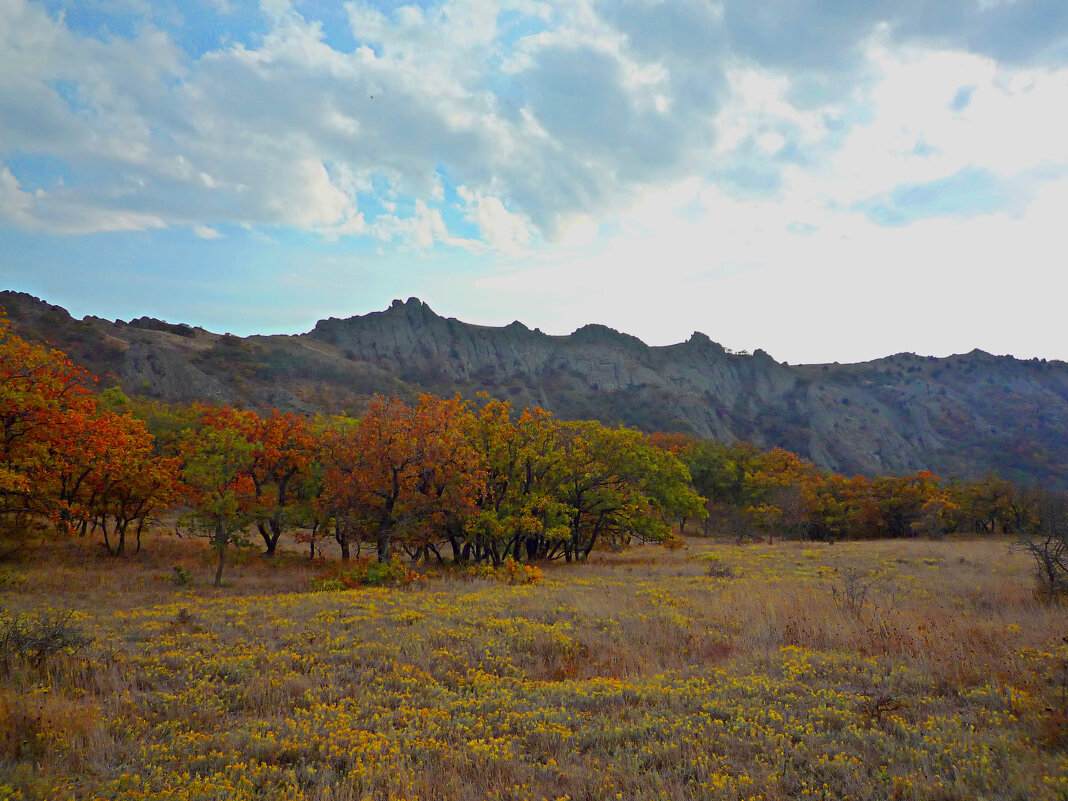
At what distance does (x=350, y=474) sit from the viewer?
20.9 metres

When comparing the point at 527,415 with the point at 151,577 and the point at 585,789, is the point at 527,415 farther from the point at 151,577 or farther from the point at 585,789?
the point at 585,789

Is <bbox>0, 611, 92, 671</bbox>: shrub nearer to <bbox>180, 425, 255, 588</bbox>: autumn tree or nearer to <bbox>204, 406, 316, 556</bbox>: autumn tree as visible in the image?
<bbox>180, 425, 255, 588</bbox>: autumn tree

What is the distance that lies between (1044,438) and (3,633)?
209989 mm

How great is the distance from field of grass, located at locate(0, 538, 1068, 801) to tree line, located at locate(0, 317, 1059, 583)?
593 centimetres

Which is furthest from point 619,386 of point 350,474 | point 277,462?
point 350,474

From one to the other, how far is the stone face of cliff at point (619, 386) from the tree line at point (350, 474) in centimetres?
7042

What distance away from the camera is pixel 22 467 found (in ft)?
54.0

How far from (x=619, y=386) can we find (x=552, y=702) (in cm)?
18089

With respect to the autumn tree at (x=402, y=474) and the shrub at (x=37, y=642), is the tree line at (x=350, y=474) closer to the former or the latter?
the autumn tree at (x=402, y=474)

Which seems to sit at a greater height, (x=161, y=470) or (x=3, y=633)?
(x=161, y=470)

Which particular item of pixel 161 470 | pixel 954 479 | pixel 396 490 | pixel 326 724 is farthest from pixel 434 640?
pixel 954 479

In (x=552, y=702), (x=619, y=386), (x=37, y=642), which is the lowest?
(x=552, y=702)

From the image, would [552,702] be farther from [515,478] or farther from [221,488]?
[515,478]

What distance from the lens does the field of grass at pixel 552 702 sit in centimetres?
495
